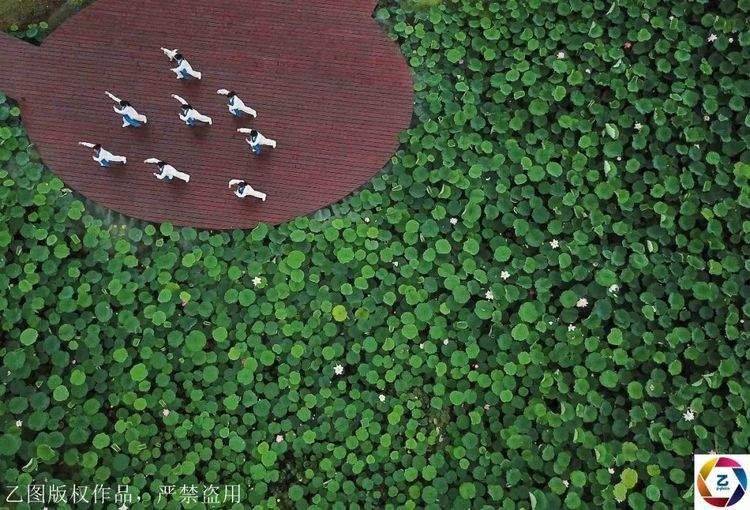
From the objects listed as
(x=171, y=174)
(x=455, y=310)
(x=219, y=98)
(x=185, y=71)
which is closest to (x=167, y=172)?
(x=171, y=174)

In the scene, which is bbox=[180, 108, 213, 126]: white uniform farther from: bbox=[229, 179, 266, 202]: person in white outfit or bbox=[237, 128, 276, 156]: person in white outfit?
bbox=[229, 179, 266, 202]: person in white outfit

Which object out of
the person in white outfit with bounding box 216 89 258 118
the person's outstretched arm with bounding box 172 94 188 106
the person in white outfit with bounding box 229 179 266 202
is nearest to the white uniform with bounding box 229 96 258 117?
the person in white outfit with bounding box 216 89 258 118

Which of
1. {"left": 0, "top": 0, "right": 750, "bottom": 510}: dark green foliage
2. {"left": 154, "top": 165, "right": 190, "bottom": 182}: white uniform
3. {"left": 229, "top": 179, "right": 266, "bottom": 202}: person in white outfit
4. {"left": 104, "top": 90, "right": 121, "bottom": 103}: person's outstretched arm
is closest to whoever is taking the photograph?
{"left": 0, "top": 0, "right": 750, "bottom": 510}: dark green foliage

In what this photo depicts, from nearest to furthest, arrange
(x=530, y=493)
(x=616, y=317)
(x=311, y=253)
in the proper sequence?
(x=530, y=493) < (x=616, y=317) < (x=311, y=253)

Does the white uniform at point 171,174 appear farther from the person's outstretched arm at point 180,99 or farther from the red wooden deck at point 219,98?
the person's outstretched arm at point 180,99

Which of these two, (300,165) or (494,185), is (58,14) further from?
(494,185)

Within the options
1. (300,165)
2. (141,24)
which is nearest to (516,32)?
(300,165)

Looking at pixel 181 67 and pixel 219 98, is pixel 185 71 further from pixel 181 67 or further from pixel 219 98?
pixel 219 98
